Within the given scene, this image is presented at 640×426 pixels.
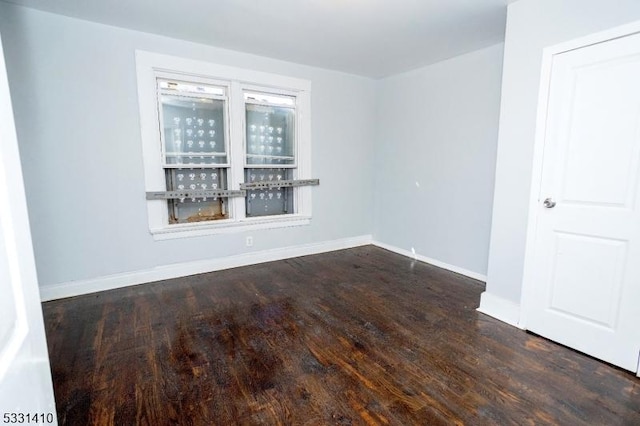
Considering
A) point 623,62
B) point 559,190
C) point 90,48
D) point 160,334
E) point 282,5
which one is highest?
point 282,5

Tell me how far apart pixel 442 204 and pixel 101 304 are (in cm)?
389

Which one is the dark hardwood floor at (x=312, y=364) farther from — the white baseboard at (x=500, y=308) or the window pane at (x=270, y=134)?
the window pane at (x=270, y=134)

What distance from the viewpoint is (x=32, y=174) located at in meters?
2.81

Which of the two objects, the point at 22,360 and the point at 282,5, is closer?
the point at 22,360

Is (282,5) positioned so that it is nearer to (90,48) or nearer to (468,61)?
(90,48)

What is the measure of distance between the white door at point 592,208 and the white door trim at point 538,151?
3 centimetres

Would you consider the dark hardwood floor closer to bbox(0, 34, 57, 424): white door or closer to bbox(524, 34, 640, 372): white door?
bbox(524, 34, 640, 372): white door

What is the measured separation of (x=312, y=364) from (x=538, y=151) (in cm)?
229

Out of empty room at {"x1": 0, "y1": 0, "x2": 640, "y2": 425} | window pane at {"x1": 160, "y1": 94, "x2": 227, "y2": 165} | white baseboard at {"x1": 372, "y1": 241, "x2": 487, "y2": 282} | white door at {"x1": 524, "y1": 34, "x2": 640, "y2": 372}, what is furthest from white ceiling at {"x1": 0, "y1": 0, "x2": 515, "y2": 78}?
white baseboard at {"x1": 372, "y1": 241, "x2": 487, "y2": 282}

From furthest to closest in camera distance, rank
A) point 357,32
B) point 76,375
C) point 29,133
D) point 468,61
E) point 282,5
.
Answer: point 468,61 < point 357,32 < point 29,133 < point 282,5 < point 76,375

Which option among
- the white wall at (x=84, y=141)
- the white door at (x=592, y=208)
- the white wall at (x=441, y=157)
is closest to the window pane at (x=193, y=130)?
the white wall at (x=84, y=141)

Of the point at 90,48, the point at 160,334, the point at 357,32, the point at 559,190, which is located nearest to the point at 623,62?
the point at 559,190

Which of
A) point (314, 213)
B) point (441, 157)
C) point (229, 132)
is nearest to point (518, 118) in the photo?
point (441, 157)

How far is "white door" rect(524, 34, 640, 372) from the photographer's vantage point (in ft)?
6.56
